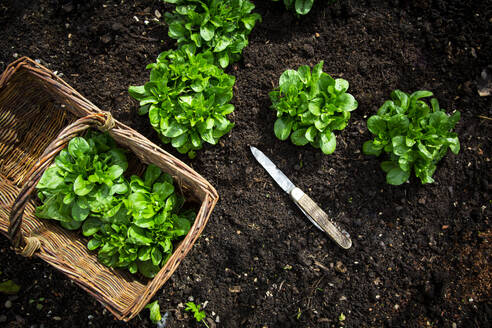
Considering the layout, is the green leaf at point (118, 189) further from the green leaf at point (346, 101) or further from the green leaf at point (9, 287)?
the green leaf at point (346, 101)

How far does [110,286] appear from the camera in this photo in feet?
7.89

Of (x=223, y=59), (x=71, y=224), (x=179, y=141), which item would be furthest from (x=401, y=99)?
(x=71, y=224)

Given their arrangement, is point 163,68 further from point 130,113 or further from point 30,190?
point 30,190

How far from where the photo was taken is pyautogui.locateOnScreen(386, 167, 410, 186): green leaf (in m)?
2.65

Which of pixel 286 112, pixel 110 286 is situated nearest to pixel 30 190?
pixel 110 286

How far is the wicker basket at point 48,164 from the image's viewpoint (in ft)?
7.18

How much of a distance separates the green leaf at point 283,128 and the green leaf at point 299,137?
0.05m

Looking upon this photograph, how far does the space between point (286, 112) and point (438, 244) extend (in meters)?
1.67

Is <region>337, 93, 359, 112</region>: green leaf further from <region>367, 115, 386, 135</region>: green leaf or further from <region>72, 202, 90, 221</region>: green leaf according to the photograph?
<region>72, 202, 90, 221</region>: green leaf

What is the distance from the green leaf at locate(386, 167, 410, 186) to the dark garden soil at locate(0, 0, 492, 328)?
0.21 metres

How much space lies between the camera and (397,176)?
2.65 meters

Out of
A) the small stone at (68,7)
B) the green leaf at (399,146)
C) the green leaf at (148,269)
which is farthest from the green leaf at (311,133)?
the small stone at (68,7)

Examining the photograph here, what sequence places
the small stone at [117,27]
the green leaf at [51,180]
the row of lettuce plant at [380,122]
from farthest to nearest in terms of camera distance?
the small stone at [117,27]
the row of lettuce plant at [380,122]
the green leaf at [51,180]

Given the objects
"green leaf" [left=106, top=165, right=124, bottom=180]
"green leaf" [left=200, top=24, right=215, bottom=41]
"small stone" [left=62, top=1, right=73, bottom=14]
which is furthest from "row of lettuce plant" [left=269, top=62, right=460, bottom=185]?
"small stone" [left=62, top=1, right=73, bottom=14]
